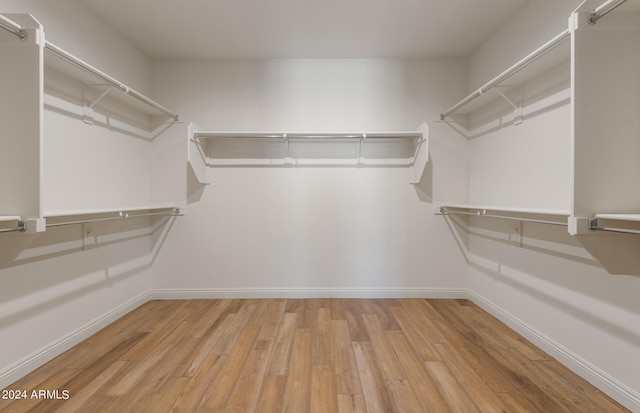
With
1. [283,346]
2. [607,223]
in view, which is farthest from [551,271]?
[283,346]

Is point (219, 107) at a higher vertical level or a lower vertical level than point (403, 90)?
lower

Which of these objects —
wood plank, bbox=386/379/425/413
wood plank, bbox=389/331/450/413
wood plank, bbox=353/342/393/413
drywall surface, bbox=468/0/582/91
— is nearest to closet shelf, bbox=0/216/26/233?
wood plank, bbox=353/342/393/413

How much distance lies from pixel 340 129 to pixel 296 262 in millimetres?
1430

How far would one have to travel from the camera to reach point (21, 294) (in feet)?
5.68

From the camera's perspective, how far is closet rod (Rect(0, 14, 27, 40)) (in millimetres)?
1337

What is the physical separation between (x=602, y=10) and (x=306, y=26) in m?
1.88

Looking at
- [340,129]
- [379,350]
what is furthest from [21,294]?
[340,129]

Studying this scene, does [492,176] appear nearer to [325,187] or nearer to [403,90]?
[403,90]

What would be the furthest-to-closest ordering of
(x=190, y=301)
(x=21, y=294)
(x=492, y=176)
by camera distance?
A: (x=190, y=301)
(x=492, y=176)
(x=21, y=294)

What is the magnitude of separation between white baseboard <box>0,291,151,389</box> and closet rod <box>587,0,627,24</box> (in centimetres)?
343

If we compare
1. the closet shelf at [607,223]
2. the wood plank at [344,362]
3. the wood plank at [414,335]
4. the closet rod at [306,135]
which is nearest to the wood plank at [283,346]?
the wood plank at [344,362]

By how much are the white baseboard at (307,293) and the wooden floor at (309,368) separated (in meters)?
0.41

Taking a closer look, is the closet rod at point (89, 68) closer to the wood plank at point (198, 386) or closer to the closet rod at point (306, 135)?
the closet rod at point (306, 135)

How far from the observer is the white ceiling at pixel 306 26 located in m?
2.21
